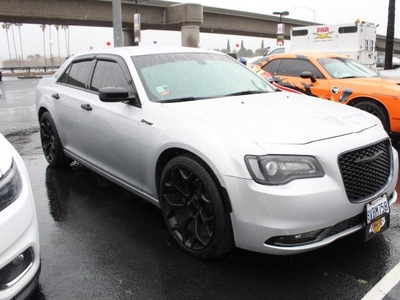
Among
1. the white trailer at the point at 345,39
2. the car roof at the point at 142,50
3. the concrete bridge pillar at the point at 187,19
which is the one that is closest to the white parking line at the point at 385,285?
the car roof at the point at 142,50

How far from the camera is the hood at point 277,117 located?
266 centimetres

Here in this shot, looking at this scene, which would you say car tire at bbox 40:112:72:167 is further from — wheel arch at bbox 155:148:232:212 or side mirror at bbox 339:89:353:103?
side mirror at bbox 339:89:353:103

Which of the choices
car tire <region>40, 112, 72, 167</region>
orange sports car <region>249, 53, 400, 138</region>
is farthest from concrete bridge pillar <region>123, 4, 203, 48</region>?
car tire <region>40, 112, 72, 167</region>

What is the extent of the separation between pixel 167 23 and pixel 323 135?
122ft

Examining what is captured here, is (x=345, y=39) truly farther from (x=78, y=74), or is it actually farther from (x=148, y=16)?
(x=148, y=16)

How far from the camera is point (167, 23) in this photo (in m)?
37.6

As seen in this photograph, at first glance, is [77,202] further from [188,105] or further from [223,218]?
[223,218]

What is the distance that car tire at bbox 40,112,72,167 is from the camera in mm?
4996

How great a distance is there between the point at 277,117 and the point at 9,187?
189cm

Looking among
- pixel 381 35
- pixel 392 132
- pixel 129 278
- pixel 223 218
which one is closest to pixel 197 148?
pixel 223 218

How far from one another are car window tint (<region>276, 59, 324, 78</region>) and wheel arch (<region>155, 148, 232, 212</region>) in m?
4.87

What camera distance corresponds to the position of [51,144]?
5223 mm

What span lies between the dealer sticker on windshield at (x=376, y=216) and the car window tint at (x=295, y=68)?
15.3 ft

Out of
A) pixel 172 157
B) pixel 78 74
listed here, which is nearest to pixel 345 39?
pixel 78 74
